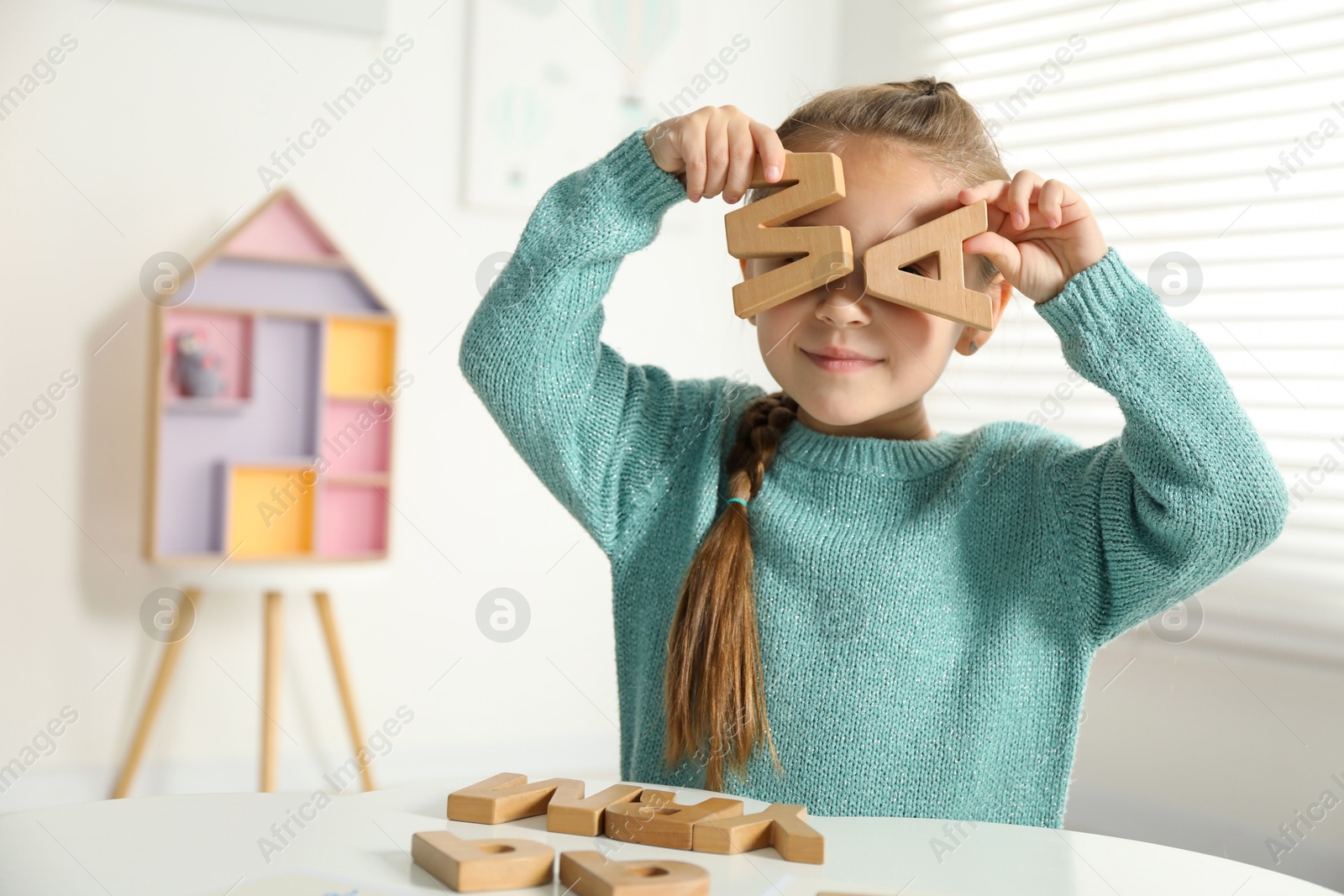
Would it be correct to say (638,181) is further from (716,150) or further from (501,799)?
(501,799)

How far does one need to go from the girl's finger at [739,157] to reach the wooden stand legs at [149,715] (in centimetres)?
157

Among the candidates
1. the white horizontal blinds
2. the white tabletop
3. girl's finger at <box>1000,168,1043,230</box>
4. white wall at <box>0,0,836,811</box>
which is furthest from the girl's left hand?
white wall at <box>0,0,836,811</box>

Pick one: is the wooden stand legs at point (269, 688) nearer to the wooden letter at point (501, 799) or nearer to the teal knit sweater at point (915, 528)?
the teal knit sweater at point (915, 528)

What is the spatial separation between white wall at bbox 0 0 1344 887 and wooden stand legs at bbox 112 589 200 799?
0.35 ft

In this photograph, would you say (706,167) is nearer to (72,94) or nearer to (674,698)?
(674,698)

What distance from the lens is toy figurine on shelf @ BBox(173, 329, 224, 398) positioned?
2.05 metres

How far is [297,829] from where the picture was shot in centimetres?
64

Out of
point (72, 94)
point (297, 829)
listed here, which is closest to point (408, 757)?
point (72, 94)

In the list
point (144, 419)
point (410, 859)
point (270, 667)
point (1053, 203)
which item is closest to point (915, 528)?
point (1053, 203)

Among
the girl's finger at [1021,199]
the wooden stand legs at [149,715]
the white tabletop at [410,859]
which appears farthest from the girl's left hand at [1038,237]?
the wooden stand legs at [149,715]

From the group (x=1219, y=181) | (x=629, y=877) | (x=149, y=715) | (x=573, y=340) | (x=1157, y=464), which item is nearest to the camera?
(x=629, y=877)

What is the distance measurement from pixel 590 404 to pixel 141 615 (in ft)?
5.15

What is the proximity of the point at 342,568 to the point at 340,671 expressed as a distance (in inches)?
9.3

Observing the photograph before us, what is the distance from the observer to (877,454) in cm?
100
